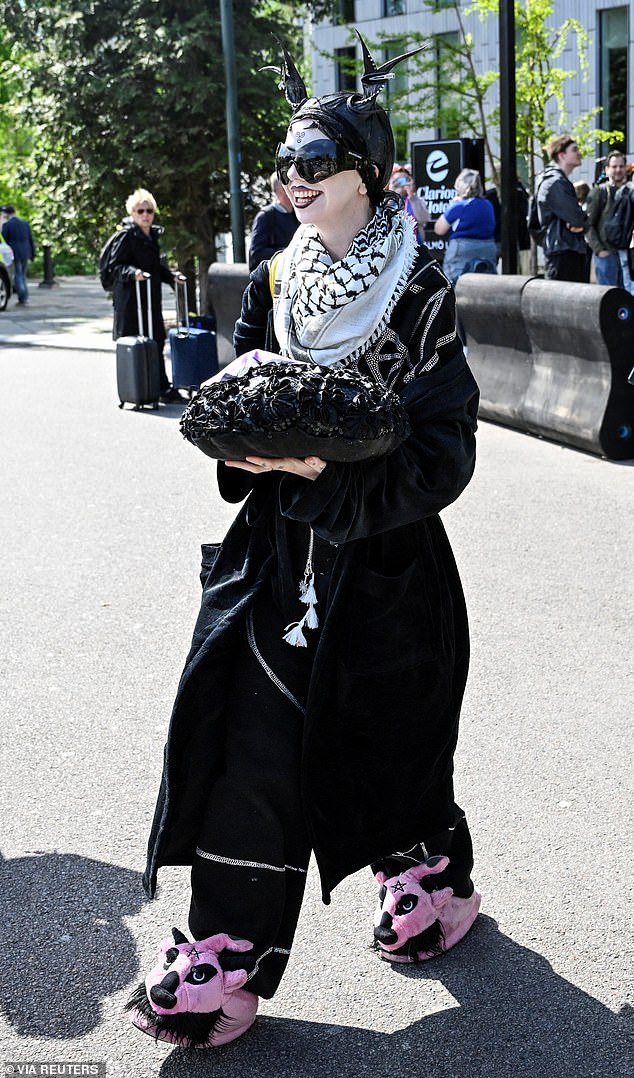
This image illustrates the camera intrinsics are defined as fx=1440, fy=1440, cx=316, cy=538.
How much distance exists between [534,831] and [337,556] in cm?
156

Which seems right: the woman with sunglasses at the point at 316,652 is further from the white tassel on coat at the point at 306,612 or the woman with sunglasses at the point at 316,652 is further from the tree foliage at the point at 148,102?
the tree foliage at the point at 148,102

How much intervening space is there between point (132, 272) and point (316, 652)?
1125cm

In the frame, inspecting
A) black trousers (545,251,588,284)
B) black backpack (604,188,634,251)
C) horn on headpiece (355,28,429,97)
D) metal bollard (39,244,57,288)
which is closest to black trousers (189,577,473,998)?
horn on headpiece (355,28,429,97)

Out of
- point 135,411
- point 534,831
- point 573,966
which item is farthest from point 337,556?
point 135,411

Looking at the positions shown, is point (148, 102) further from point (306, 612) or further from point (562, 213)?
point (306, 612)

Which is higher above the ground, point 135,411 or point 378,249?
point 378,249

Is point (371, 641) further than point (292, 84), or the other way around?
point (292, 84)

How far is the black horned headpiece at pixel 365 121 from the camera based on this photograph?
2.97 m

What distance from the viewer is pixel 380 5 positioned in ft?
125

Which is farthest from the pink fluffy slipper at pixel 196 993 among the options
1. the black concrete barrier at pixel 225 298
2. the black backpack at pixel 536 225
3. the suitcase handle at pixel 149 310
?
the black concrete barrier at pixel 225 298

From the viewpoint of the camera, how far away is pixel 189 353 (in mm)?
13828

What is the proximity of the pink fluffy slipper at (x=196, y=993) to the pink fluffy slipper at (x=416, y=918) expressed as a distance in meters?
0.51

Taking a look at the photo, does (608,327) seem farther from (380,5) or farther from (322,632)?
(380,5)

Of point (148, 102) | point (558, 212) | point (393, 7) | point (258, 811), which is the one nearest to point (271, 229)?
point (558, 212)
